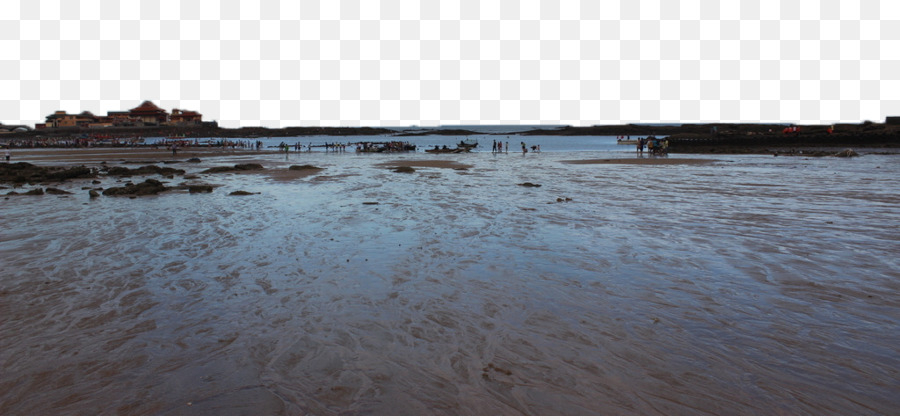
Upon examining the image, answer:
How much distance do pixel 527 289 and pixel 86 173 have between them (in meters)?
29.4

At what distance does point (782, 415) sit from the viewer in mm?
3895

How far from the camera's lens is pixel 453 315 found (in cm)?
621

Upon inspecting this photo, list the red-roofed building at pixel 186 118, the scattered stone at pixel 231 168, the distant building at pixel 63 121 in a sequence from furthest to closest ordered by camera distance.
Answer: the red-roofed building at pixel 186 118 < the distant building at pixel 63 121 < the scattered stone at pixel 231 168

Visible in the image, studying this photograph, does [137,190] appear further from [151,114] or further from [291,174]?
[151,114]

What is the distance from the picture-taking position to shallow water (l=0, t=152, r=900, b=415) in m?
4.23

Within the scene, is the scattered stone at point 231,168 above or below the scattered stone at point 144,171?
above

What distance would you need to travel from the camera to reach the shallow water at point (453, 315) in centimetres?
423

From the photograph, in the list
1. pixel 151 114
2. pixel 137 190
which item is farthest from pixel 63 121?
pixel 137 190

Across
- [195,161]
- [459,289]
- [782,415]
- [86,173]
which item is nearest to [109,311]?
[459,289]

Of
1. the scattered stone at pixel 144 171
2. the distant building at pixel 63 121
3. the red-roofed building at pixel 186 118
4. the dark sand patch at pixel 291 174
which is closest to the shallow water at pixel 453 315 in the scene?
the dark sand patch at pixel 291 174

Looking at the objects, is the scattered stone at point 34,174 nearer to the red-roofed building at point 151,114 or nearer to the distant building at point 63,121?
the red-roofed building at point 151,114

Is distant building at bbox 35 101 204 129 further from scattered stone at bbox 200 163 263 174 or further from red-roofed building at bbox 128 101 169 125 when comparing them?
scattered stone at bbox 200 163 263 174

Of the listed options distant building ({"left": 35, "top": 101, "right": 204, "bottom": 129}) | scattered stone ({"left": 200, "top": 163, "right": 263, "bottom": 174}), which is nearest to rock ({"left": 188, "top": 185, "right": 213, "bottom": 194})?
scattered stone ({"left": 200, "top": 163, "right": 263, "bottom": 174})

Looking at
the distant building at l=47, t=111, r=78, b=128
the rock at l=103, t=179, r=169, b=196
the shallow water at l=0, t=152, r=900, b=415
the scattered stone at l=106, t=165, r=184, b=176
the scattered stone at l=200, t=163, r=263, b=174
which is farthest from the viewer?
the distant building at l=47, t=111, r=78, b=128
